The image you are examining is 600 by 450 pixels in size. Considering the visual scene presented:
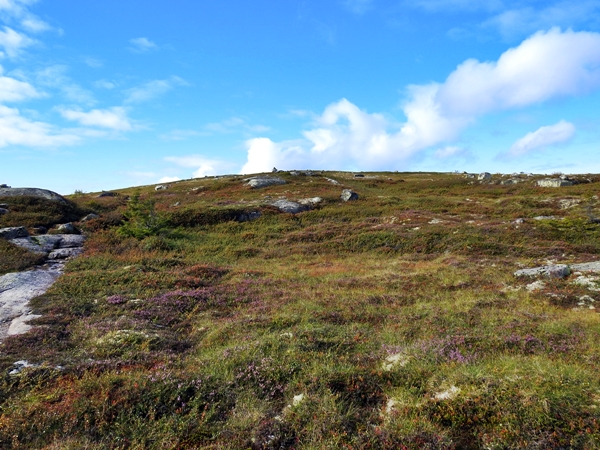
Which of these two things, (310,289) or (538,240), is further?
(538,240)

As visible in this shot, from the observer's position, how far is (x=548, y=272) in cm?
1631

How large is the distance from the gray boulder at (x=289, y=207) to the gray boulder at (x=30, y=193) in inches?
1032

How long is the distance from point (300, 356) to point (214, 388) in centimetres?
239

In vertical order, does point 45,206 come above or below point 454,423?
above

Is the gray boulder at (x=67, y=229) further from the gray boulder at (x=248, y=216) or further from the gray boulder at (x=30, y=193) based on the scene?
the gray boulder at (x=248, y=216)

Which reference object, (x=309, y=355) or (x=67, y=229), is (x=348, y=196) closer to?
(x=67, y=229)

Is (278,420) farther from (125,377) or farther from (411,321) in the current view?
(411,321)

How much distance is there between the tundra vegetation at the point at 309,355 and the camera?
5.67 meters

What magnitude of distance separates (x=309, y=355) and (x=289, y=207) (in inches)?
1334

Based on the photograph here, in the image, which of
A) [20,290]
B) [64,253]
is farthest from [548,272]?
[64,253]

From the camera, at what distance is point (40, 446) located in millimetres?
5340

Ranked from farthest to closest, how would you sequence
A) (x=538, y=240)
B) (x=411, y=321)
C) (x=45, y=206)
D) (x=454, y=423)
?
(x=45, y=206), (x=538, y=240), (x=411, y=321), (x=454, y=423)

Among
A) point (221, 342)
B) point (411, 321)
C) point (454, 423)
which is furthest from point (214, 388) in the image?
point (411, 321)

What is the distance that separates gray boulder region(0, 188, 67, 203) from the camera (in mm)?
36656
